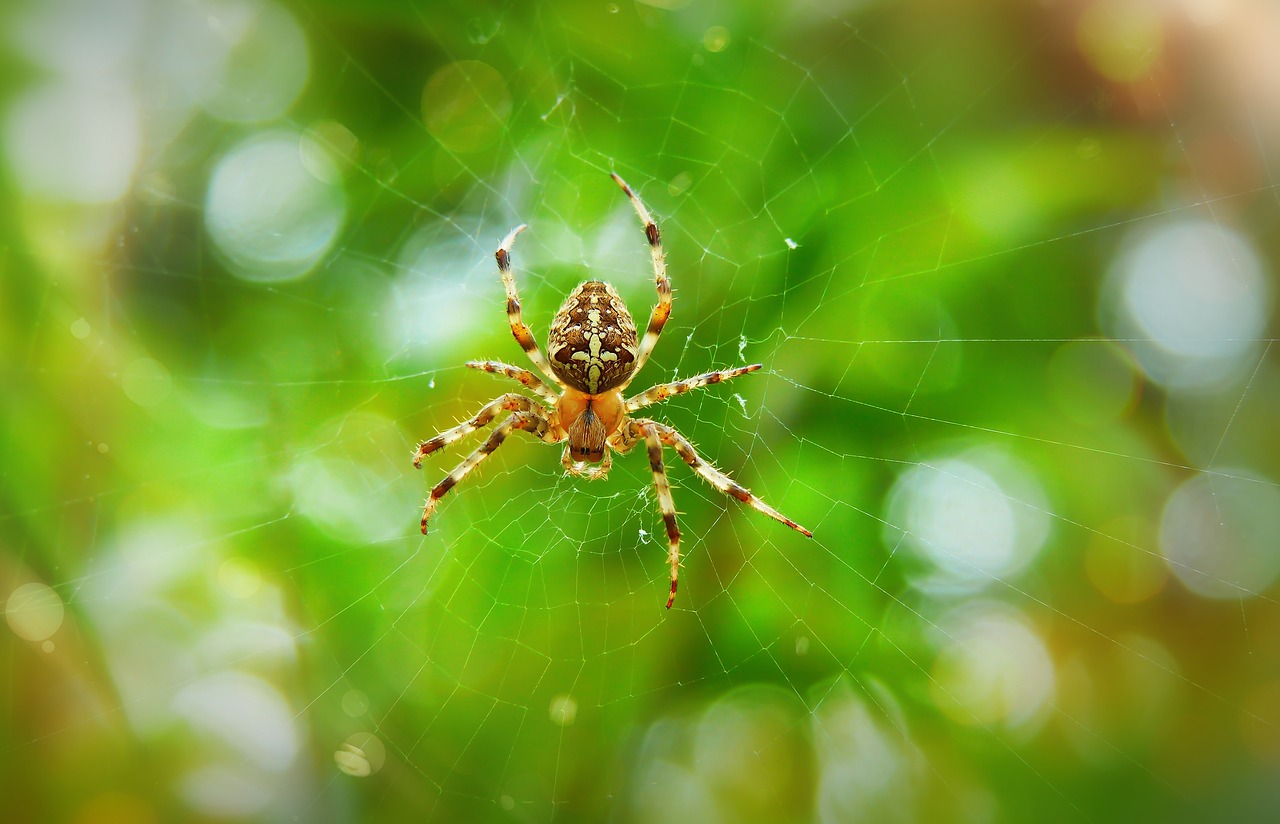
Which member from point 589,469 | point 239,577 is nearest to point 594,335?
point 589,469

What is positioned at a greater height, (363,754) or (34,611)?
(34,611)

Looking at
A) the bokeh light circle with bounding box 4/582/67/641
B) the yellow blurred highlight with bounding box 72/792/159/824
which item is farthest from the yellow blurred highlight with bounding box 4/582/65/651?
the yellow blurred highlight with bounding box 72/792/159/824

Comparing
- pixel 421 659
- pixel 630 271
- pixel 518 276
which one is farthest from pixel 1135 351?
pixel 421 659

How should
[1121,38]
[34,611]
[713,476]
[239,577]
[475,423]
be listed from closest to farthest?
[1121,38], [34,611], [713,476], [239,577], [475,423]

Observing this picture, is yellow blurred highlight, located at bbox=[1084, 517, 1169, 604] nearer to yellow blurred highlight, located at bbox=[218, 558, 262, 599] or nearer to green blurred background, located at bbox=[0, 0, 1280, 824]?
green blurred background, located at bbox=[0, 0, 1280, 824]

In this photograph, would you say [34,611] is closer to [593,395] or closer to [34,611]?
[34,611]

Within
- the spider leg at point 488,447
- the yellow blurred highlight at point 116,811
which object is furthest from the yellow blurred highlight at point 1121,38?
the yellow blurred highlight at point 116,811

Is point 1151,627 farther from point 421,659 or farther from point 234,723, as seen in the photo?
point 234,723
